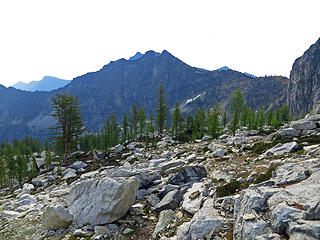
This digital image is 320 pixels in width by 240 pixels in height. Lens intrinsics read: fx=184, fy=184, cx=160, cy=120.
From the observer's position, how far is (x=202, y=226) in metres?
7.30

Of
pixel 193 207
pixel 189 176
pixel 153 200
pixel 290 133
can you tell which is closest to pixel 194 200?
pixel 193 207

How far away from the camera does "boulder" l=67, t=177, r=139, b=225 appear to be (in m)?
11.0

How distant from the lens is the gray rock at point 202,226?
7117 millimetres

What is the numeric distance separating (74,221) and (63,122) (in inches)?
1169

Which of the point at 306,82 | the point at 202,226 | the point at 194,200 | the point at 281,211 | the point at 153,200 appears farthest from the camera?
the point at 306,82

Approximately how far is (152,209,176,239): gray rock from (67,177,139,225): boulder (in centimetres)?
249

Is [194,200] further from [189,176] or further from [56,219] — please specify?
[56,219]

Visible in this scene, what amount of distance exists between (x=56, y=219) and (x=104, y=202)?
307 centimetres

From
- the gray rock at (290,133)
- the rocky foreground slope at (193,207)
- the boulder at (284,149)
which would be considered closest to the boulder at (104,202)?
the rocky foreground slope at (193,207)

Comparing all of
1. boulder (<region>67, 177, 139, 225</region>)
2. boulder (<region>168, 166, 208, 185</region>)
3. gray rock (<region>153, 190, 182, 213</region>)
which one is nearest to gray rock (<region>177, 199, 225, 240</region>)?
gray rock (<region>153, 190, 182, 213</region>)

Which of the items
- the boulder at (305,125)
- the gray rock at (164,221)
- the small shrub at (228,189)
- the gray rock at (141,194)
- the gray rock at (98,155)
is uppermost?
the boulder at (305,125)

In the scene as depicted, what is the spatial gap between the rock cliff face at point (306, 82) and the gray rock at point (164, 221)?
187264 millimetres

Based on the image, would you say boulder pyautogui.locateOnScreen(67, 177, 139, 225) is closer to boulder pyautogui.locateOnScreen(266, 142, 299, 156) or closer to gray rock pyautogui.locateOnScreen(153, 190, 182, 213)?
gray rock pyautogui.locateOnScreen(153, 190, 182, 213)

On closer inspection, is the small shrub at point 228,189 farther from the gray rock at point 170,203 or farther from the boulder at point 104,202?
the boulder at point 104,202
